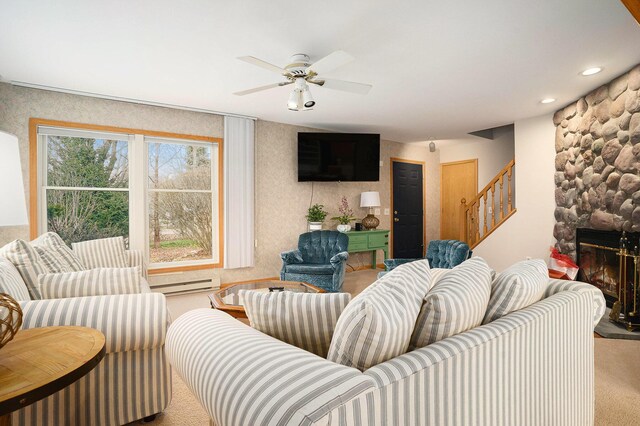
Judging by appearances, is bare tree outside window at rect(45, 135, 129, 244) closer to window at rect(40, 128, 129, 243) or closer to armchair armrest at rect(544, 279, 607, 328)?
window at rect(40, 128, 129, 243)

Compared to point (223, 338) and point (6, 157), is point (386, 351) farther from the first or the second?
point (6, 157)

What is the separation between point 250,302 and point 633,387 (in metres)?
2.45

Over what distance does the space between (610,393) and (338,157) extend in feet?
13.8

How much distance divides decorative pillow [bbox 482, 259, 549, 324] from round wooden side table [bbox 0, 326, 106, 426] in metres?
1.36

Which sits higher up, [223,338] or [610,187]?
[610,187]

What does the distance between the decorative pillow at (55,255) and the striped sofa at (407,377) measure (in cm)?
157

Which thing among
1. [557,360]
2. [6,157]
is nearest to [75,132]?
[6,157]

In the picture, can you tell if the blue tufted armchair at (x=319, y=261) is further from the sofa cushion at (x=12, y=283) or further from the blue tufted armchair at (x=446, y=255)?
the sofa cushion at (x=12, y=283)

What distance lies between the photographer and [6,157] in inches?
48.9

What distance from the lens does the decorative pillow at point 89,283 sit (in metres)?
1.88

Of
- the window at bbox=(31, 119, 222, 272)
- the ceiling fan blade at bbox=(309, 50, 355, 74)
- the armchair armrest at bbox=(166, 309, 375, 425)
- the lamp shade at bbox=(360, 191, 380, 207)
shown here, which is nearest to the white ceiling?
the ceiling fan blade at bbox=(309, 50, 355, 74)

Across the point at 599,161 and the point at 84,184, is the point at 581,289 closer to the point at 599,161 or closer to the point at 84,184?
the point at 599,161

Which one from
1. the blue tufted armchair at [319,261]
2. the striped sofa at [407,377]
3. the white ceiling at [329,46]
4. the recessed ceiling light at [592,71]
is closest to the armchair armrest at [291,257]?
the blue tufted armchair at [319,261]

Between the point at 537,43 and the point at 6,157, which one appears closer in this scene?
the point at 6,157
